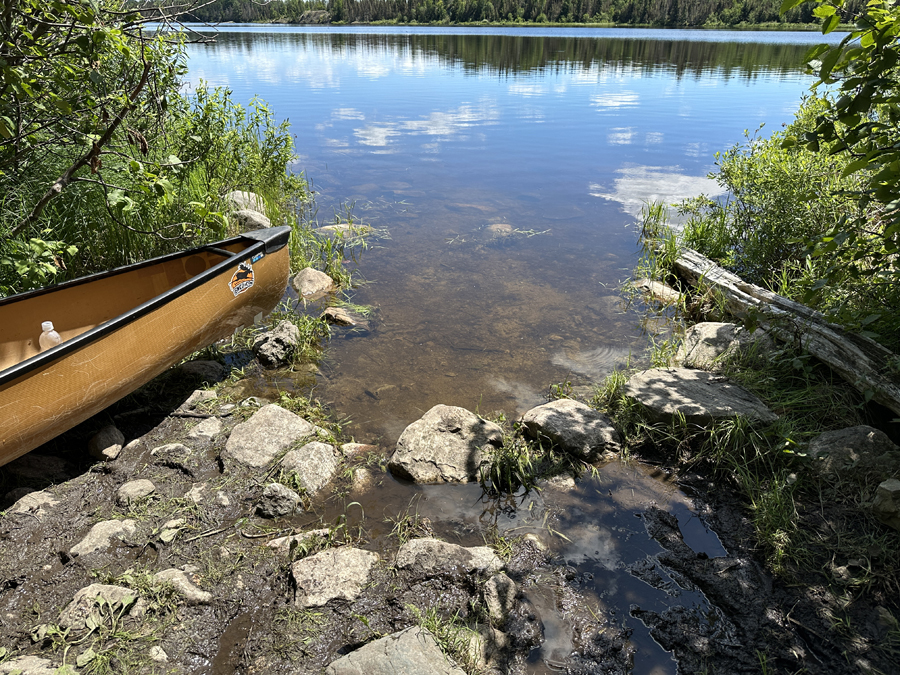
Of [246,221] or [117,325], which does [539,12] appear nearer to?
[246,221]

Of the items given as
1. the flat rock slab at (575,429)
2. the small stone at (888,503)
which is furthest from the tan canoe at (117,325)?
the small stone at (888,503)

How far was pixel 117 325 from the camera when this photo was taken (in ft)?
13.1

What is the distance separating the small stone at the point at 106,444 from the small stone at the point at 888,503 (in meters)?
5.30

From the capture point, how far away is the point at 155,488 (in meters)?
3.85

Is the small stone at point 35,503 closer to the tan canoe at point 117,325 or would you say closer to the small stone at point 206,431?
the tan canoe at point 117,325

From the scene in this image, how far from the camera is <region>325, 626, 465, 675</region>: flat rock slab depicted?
253 centimetres

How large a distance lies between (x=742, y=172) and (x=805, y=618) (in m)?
5.73

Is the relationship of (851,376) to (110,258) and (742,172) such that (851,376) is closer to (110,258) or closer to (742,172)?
(742,172)

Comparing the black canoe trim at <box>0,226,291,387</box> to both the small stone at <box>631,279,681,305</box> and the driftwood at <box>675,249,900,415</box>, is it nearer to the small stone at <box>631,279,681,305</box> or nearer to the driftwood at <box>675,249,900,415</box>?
the driftwood at <box>675,249,900,415</box>

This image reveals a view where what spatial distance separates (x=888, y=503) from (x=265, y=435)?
4272mm

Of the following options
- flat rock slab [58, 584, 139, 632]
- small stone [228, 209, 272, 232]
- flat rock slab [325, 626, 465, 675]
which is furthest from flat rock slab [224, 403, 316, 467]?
small stone [228, 209, 272, 232]

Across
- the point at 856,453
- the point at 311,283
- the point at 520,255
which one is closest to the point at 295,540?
the point at 856,453

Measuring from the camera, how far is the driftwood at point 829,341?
3.88 m

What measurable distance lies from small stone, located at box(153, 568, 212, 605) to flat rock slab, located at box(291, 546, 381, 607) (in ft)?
1.64
